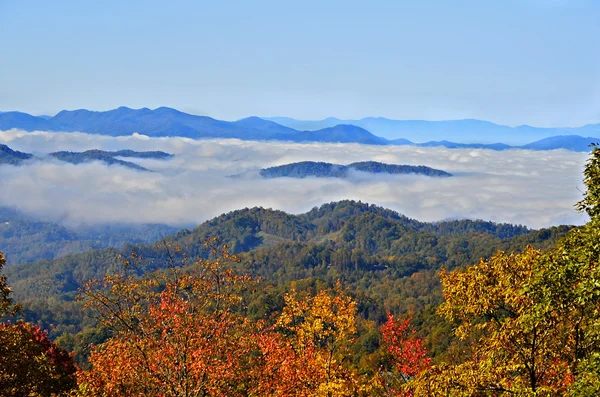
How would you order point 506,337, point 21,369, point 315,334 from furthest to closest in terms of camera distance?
point 315,334 < point 21,369 < point 506,337

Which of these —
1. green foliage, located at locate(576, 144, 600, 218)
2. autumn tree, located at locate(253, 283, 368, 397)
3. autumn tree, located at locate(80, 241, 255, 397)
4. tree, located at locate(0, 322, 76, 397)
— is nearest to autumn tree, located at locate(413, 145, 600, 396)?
green foliage, located at locate(576, 144, 600, 218)

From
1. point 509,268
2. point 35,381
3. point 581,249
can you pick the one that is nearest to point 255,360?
point 35,381

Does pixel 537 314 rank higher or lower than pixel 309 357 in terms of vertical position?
higher

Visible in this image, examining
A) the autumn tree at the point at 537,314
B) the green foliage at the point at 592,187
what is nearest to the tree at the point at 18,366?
the autumn tree at the point at 537,314

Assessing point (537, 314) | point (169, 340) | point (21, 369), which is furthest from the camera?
point (21, 369)

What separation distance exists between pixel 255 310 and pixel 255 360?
485 ft

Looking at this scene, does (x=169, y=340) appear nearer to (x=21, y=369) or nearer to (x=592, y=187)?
(x=21, y=369)

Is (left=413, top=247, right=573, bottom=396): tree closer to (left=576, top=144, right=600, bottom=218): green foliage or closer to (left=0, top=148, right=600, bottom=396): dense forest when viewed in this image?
(left=0, top=148, right=600, bottom=396): dense forest

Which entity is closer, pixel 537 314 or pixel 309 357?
pixel 537 314

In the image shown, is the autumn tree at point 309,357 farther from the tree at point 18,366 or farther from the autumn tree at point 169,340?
the tree at point 18,366

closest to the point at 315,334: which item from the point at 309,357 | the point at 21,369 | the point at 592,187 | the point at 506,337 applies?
the point at 309,357

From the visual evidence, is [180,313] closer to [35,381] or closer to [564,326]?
[35,381]

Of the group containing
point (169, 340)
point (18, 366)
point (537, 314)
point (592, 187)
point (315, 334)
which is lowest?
point (18, 366)

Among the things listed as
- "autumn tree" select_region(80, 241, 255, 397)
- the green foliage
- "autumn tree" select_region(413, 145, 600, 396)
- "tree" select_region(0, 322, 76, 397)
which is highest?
the green foliage
